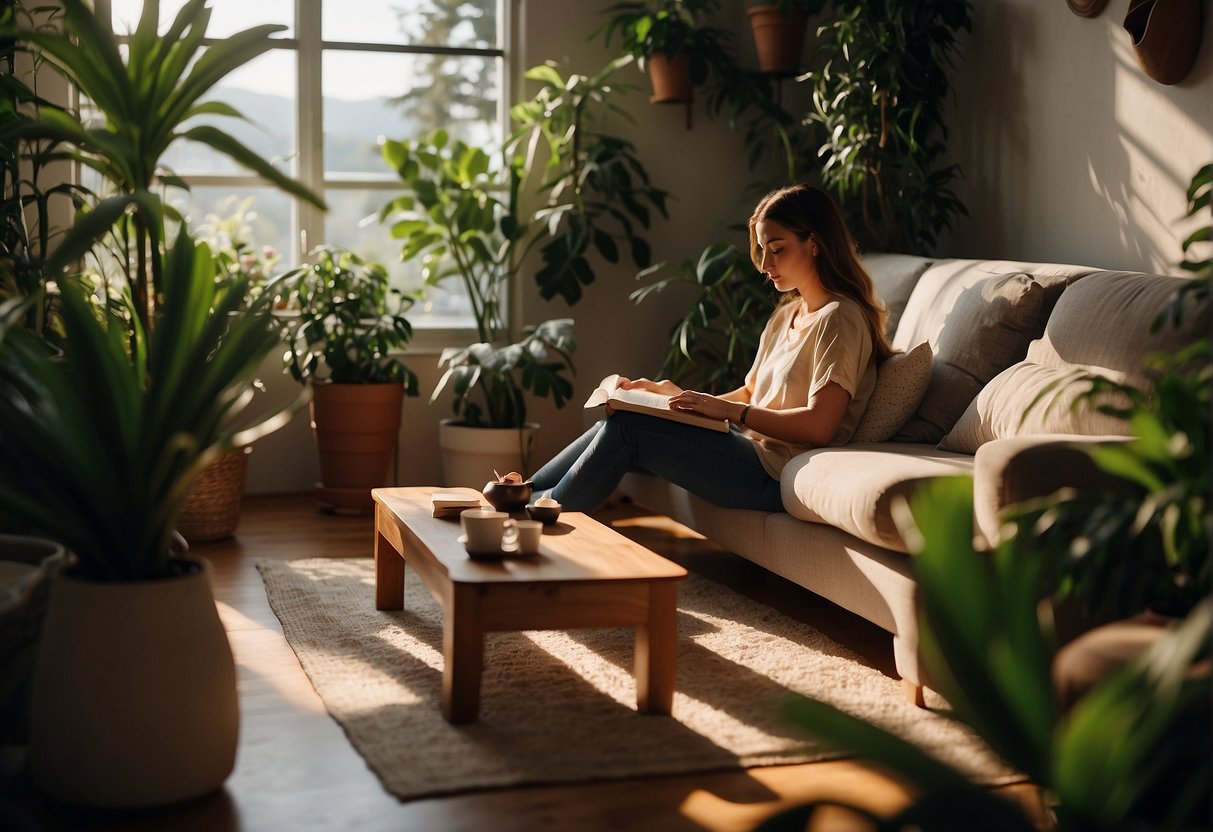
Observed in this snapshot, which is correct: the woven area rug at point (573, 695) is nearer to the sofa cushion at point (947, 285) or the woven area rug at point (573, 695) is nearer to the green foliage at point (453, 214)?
the sofa cushion at point (947, 285)

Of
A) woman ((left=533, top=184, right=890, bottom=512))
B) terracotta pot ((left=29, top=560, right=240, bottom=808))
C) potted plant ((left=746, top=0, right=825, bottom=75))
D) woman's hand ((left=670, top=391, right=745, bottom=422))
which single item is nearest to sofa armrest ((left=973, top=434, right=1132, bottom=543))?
woman ((left=533, top=184, right=890, bottom=512))

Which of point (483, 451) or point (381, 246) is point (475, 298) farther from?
point (483, 451)

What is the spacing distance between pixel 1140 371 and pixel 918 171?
1.55 metres

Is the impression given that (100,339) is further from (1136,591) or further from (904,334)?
(904,334)

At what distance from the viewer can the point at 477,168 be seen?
4914 millimetres

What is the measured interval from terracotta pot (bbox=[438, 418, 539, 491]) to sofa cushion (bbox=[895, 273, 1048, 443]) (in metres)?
1.68

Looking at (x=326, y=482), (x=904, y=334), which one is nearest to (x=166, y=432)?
(x=904, y=334)

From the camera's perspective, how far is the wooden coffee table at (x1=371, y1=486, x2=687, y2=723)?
2459 millimetres

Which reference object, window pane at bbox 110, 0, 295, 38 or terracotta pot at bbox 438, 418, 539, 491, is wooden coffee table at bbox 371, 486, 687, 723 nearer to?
terracotta pot at bbox 438, 418, 539, 491

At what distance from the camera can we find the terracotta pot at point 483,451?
4703 millimetres

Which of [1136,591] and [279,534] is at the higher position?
[1136,591]

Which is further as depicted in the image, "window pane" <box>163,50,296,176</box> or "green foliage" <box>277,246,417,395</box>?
"window pane" <box>163,50,296,176</box>

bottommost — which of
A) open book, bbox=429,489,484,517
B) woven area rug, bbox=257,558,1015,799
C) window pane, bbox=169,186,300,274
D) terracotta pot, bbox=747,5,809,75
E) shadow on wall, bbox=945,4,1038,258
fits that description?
woven area rug, bbox=257,558,1015,799

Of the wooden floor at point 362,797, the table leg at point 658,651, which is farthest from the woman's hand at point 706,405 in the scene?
the wooden floor at point 362,797
